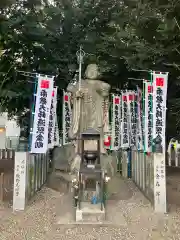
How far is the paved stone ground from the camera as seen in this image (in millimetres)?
6008

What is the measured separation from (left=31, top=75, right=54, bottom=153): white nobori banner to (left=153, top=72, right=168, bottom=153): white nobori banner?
3.05 metres

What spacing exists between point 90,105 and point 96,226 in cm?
476

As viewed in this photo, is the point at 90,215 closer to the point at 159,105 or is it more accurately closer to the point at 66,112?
the point at 159,105

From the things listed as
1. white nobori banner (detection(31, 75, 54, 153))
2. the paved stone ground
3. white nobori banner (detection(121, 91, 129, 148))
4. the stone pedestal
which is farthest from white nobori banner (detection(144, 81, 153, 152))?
white nobori banner (detection(31, 75, 54, 153))

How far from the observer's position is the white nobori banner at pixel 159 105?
8.31 meters

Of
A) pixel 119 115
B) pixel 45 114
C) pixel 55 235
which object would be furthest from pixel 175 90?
pixel 55 235

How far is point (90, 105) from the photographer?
10289 mm

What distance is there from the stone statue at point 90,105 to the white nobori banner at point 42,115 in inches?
51.1

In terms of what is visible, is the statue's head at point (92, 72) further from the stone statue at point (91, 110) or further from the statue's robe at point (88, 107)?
the statue's robe at point (88, 107)

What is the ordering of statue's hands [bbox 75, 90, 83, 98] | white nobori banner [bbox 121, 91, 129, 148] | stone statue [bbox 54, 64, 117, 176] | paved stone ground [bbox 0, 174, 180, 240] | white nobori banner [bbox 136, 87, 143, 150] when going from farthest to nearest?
white nobori banner [bbox 121, 91, 129, 148] < white nobori banner [bbox 136, 87, 143, 150] < stone statue [bbox 54, 64, 117, 176] < statue's hands [bbox 75, 90, 83, 98] < paved stone ground [bbox 0, 174, 180, 240]

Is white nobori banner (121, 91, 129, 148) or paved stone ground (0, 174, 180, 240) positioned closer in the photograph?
paved stone ground (0, 174, 180, 240)

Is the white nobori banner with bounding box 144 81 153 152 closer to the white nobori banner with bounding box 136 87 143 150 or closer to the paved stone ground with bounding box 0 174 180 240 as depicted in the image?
the white nobori banner with bounding box 136 87 143 150

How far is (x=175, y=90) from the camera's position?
12.1m

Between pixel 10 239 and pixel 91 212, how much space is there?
1850 millimetres
